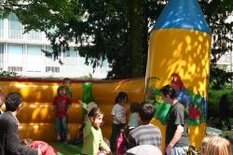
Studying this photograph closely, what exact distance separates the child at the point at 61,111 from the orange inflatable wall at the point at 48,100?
0.35 m

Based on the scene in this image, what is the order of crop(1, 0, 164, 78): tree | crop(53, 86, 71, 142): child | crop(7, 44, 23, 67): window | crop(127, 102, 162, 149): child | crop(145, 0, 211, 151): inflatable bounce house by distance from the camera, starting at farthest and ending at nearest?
crop(7, 44, 23, 67): window
crop(1, 0, 164, 78): tree
crop(53, 86, 71, 142): child
crop(145, 0, 211, 151): inflatable bounce house
crop(127, 102, 162, 149): child

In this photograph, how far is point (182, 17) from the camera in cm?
905

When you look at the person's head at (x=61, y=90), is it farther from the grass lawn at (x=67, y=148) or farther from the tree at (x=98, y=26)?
the tree at (x=98, y=26)

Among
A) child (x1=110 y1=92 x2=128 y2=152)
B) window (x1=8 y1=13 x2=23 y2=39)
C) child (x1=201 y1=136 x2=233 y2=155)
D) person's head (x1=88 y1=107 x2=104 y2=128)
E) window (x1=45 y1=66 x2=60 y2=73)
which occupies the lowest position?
child (x1=110 y1=92 x2=128 y2=152)

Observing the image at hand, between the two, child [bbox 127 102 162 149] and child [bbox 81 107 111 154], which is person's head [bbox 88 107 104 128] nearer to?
child [bbox 81 107 111 154]

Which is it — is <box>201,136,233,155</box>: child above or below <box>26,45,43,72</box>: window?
below

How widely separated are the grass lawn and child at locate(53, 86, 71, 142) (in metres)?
0.25

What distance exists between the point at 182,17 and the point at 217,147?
5.91 metres

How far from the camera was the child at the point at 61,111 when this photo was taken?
11.8 metres

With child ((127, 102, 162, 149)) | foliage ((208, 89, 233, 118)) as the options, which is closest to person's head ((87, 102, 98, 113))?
child ((127, 102, 162, 149))

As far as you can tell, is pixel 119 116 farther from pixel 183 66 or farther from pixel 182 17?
pixel 182 17

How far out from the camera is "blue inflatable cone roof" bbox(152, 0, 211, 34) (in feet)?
29.3

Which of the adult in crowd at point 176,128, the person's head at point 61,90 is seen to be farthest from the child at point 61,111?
the adult in crowd at point 176,128

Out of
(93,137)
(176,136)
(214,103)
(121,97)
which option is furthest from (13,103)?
(214,103)
